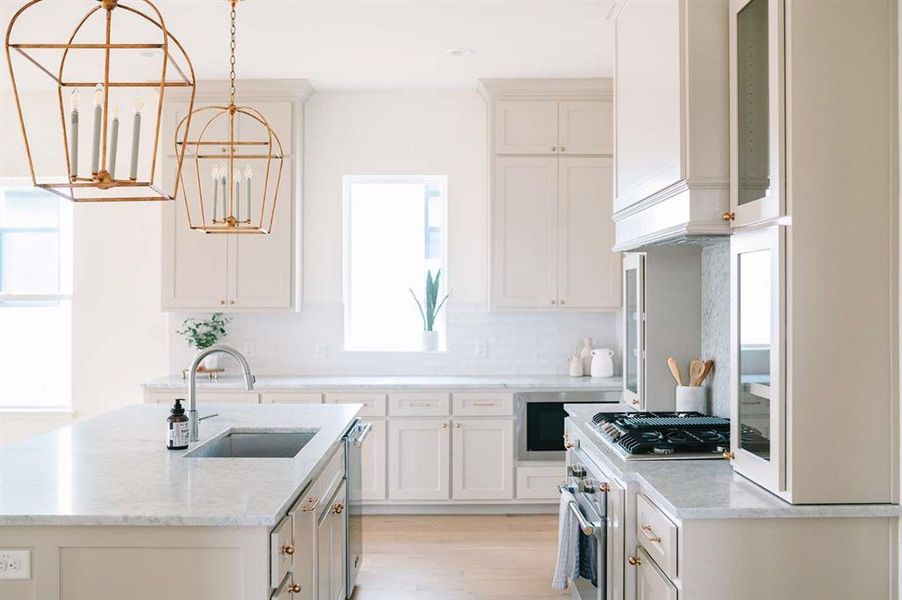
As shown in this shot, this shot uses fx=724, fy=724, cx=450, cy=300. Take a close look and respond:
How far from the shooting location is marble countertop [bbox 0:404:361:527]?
1812 mm

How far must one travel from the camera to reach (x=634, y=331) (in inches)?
138

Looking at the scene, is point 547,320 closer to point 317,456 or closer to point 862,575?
point 317,456

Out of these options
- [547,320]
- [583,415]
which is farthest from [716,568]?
[547,320]

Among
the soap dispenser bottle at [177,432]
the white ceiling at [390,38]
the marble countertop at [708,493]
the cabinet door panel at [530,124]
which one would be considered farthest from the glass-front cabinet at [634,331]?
the soap dispenser bottle at [177,432]

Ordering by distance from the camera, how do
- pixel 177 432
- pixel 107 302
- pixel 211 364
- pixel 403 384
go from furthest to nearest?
pixel 107 302 → pixel 211 364 → pixel 403 384 → pixel 177 432

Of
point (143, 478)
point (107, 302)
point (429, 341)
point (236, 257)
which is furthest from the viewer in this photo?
point (107, 302)

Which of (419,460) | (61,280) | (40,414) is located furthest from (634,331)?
(40,414)

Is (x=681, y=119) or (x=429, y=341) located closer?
(x=681, y=119)

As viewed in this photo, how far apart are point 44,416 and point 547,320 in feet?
12.4

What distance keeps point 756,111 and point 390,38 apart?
251cm

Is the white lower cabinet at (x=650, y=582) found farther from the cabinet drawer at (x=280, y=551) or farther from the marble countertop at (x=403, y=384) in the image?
the marble countertop at (x=403, y=384)

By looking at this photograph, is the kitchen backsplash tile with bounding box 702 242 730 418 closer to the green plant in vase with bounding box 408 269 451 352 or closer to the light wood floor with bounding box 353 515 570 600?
the light wood floor with bounding box 353 515 570 600

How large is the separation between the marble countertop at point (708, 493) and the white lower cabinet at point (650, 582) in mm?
203

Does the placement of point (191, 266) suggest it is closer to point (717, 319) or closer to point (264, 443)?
point (264, 443)
